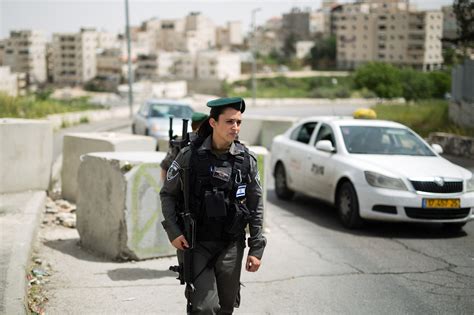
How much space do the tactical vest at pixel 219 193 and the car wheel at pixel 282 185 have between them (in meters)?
7.71

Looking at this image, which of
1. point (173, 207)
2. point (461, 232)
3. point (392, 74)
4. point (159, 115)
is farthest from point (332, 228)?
point (392, 74)

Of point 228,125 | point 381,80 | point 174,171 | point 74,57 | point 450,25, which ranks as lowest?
point 381,80

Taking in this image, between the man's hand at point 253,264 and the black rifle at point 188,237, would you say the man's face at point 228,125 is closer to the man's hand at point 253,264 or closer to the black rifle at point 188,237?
the black rifle at point 188,237

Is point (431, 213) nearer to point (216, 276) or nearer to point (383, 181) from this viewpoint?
point (383, 181)

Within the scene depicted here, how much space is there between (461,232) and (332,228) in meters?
1.67

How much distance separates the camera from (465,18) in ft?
64.9

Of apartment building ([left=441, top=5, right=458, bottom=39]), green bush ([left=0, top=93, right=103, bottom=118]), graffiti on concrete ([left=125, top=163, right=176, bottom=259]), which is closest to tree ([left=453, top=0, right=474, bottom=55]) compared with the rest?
apartment building ([left=441, top=5, right=458, bottom=39])

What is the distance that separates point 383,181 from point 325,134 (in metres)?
2.09

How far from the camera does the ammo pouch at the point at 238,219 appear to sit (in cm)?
431

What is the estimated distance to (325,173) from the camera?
10.5 metres

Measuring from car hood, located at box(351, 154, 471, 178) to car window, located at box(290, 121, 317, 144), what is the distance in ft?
5.87

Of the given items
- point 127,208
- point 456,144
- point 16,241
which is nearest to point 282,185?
point 127,208

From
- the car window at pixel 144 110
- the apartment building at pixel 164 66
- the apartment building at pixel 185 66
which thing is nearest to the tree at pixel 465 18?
the car window at pixel 144 110

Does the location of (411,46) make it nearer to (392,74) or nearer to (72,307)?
(392,74)
